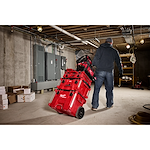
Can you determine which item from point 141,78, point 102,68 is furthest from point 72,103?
point 141,78

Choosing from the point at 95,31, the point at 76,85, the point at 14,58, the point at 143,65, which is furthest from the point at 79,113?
the point at 143,65

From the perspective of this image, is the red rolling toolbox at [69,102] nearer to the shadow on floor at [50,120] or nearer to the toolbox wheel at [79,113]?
the toolbox wheel at [79,113]

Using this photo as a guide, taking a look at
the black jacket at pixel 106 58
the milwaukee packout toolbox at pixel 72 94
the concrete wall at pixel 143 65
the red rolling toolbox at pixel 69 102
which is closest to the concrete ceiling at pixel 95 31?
the black jacket at pixel 106 58

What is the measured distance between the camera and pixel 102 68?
2.76 meters

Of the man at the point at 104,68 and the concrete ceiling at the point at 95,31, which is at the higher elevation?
the concrete ceiling at the point at 95,31

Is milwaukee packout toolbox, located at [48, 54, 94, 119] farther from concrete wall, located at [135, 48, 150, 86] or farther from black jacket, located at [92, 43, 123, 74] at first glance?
concrete wall, located at [135, 48, 150, 86]

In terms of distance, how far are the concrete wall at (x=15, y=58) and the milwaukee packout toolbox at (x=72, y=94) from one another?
107 inches

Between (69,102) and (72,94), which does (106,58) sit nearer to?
(72,94)

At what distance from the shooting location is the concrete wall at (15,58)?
406 centimetres

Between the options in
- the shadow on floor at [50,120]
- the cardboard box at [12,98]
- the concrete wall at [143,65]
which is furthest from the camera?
the concrete wall at [143,65]

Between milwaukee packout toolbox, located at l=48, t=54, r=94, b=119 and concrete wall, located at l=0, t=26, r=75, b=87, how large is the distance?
272 cm

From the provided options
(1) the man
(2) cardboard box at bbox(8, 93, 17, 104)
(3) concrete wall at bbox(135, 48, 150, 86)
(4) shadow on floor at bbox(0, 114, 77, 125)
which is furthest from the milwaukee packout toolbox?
(3) concrete wall at bbox(135, 48, 150, 86)

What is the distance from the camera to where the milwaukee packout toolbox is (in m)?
2.13
